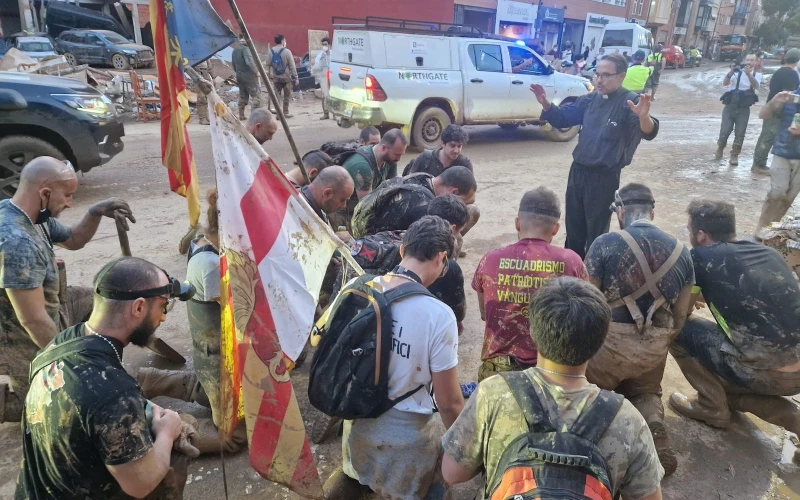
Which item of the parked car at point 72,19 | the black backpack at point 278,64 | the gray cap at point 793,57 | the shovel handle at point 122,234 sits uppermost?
the parked car at point 72,19

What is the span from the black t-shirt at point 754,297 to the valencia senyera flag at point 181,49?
3288mm

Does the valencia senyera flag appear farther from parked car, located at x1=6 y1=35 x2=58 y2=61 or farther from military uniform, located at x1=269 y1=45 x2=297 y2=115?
parked car, located at x1=6 y1=35 x2=58 y2=61

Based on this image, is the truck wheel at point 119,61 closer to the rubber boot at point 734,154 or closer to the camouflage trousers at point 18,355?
the camouflage trousers at point 18,355

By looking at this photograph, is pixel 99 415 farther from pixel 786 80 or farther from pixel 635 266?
pixel 786 80

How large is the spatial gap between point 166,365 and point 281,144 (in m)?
7.59

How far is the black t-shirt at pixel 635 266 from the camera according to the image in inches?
121

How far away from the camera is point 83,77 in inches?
525

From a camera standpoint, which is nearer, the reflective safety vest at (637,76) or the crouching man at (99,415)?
the crouching man at (99,415)

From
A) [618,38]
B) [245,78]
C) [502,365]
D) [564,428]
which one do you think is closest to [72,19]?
[245,78]

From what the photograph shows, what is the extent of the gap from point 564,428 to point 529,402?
13 centimetres

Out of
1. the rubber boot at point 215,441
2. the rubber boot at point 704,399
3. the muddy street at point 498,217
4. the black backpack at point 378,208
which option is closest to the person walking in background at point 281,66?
the muddy street at point 498,217

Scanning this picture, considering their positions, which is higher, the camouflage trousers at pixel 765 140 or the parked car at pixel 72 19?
the parked car at pixel 72 19

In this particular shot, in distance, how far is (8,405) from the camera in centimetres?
315

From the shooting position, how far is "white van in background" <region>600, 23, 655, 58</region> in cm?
2206
